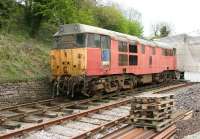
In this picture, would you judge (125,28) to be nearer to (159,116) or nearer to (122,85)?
(122,85)

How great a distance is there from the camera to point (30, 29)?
26484mm

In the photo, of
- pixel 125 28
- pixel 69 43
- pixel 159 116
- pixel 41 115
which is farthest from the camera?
pixel 125 28

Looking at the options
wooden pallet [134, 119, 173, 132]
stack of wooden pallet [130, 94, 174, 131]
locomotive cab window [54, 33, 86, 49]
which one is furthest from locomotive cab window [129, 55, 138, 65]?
wooden pallet [134, 119, 173, 132]

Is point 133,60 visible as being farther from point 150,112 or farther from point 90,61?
point 150,112

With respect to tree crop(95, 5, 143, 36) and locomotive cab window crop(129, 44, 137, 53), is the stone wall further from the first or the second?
tree crop(95, 5, 143, 36)

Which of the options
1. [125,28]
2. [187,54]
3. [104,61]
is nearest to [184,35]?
[187,54]

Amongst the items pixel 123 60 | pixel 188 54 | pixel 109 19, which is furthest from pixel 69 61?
pixel 188 54

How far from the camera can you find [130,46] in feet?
67.5

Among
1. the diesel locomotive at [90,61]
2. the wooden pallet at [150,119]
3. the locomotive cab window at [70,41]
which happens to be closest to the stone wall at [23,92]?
the diesel locomotive at [90,61]

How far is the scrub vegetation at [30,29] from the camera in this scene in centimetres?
1873

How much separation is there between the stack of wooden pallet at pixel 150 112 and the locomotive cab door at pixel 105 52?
638 cm

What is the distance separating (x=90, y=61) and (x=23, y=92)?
3.34m

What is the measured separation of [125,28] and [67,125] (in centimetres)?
2947

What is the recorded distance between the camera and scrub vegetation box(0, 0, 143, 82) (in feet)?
61.5
